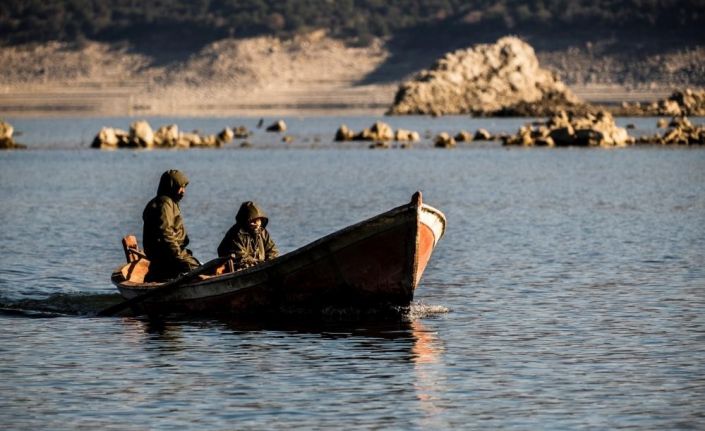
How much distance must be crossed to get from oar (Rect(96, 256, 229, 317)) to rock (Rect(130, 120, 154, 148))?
7951 centimetres

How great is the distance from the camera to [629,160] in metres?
82.3

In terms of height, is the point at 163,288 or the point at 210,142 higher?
the point at 210,142

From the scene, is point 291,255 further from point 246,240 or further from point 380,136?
point 380,136

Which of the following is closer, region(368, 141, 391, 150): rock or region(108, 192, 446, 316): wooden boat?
region(108, 192, 446, 316): wooden boat

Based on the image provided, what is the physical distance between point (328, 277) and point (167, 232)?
9.58ft

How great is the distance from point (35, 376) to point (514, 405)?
224 inches

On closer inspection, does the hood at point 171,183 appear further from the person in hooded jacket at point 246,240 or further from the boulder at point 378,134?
the boulder at point 378,134

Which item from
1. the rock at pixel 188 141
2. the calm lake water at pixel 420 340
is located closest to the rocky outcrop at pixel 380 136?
the rock at pixel 188 141

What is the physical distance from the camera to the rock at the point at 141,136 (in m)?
104

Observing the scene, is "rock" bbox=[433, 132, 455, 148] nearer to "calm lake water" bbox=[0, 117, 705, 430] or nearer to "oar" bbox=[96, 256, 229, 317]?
"calm lake water" bbox=[0, 117, 705, 430]

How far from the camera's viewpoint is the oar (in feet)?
75.8

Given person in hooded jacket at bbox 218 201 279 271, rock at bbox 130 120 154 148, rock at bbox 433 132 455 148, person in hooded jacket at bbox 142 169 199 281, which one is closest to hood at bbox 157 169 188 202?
person in hooded jacket at bbox 142 169 199 281

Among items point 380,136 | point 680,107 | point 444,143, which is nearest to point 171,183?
point 444,143

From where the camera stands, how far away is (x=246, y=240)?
937 inches
